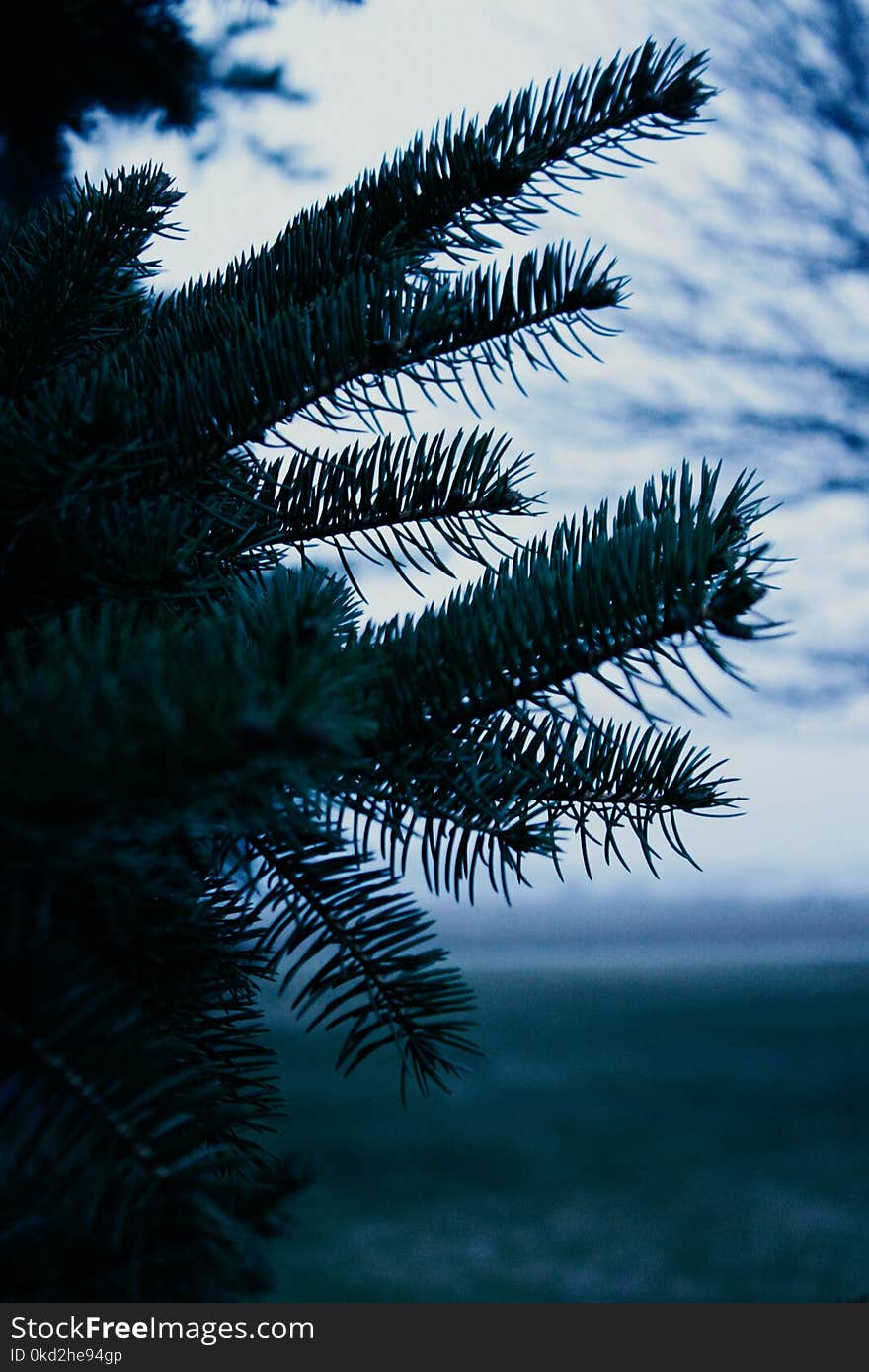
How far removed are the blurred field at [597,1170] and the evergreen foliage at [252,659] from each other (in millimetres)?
4222

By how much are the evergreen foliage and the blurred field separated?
422cm

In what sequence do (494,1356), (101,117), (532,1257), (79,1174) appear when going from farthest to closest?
1. (532,1257)
2. (101,117)
3. (494,1356)
4. (79,1174)

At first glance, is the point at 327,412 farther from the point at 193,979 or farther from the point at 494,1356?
the point at 494,1356

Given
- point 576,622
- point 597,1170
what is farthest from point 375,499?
point 597,1170

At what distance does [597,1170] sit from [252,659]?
7312mm

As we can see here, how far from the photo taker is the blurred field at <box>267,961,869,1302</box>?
5.44 metres

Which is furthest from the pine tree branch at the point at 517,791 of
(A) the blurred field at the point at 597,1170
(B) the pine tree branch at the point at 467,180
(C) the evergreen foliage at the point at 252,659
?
(A) the blurred field at the point at 597,1170

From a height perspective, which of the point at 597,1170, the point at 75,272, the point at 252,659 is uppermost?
the point at 75,272

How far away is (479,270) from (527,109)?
11 cm

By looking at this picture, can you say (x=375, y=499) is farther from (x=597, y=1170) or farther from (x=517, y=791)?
(x=597, y=1170)

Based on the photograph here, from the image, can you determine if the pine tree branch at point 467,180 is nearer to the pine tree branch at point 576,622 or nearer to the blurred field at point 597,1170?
the pine tree branch at point 576,622

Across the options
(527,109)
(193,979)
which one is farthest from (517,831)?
(527,109)

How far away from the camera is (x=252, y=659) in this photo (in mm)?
335

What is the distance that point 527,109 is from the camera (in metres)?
0.55
